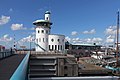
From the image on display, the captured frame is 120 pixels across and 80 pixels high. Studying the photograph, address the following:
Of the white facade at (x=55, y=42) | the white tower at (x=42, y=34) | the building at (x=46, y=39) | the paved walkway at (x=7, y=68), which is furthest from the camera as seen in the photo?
the white facade at (x=55, y=42)

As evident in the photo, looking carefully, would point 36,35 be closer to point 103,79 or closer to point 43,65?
point 43,65

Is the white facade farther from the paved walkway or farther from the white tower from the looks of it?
the paved walkway

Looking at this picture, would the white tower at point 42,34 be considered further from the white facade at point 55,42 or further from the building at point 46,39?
the white facade at point 55,42

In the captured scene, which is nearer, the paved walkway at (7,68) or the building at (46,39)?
the paved walkway at (7,68)

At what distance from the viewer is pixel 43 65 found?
123ft

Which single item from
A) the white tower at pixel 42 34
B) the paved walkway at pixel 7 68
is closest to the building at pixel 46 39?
the white tower at pixel 42 34

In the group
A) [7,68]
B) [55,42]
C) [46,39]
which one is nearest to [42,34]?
[46,39]

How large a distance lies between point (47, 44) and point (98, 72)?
4004 centimetres

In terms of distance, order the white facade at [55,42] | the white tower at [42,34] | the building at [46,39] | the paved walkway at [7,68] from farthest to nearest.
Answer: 1. the white facade at [55,42]
2. the building at [46,39]
3. the white tower at [42,34]
4. the paved walkway at [7,68]

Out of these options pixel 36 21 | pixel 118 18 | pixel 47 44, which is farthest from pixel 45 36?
pixel 118 18

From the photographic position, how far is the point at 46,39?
3009 inches

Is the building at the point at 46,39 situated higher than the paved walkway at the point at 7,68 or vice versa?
the building at the point at 46,39

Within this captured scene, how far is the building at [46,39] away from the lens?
7600cm

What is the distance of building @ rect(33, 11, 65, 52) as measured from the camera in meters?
76.0
